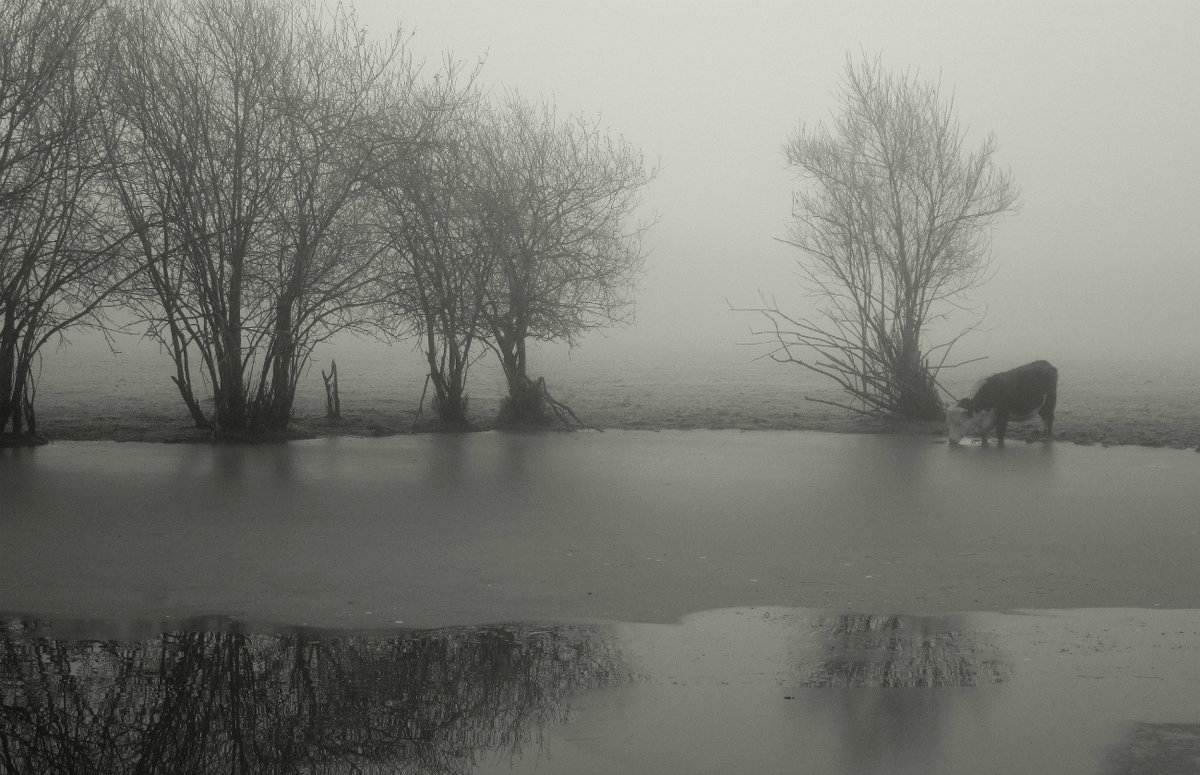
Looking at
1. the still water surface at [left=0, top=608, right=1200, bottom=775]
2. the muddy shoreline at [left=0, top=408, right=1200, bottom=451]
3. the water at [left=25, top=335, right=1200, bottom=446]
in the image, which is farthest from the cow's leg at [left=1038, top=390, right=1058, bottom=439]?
the still water surface at [left=0, top=608, right=1200, bottom=775]

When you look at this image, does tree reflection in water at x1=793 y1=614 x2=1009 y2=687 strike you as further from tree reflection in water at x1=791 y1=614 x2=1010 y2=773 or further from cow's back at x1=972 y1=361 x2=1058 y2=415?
cow's back at x1=972 y1=361 x2=1058 y2=415

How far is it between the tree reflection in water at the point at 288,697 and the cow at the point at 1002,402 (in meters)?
11.6

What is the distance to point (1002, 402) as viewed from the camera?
16.4 metres

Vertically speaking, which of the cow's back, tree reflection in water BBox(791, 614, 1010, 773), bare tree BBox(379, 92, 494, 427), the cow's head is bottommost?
tree reflection in water BBox(791, 614, 1010, 773)

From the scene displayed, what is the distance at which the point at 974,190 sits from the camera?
20.0 meters

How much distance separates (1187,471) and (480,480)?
338 inches

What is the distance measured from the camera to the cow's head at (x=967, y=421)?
A: 1655 centimetres

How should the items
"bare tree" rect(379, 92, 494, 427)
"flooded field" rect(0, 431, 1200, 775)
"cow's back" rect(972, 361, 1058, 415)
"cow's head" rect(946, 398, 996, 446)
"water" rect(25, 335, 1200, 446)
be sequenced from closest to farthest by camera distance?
1. "flooded field" rect(0, 431, 1200, 775)
2. "cow's back" rect(972, 361, 1058, 415)
3. "cow's head" rect(946, 398, 996, 446)
4. "bare tree" rect(379, 92, 494, 427)
5. "water" rect(25, 335, 1200, 446)

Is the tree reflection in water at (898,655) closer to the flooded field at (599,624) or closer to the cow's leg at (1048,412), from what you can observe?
the flooded field at (599,624)

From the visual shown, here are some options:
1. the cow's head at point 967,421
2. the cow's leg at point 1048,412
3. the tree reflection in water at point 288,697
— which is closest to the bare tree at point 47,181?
the tree reflection in water at point 288,697

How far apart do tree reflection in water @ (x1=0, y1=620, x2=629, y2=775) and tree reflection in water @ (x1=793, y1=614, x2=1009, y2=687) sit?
1.18m

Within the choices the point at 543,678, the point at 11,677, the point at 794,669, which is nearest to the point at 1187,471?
the point at 794,669

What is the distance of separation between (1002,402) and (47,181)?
13.8 metres

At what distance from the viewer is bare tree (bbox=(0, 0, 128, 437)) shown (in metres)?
13.4
